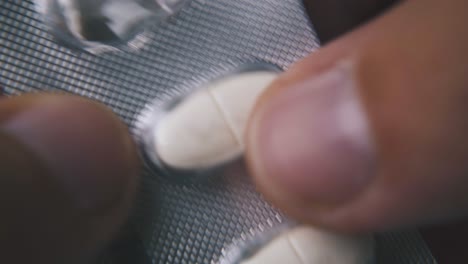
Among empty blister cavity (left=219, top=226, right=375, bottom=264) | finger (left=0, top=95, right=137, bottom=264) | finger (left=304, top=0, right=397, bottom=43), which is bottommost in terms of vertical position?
empty blister cavity (left=219, top=226, right=375, bottom=264)

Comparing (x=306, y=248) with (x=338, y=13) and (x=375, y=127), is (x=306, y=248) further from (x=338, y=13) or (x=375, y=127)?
(x=338, y=13)

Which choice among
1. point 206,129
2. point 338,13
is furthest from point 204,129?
point 338,13

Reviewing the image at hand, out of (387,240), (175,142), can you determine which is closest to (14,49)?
(175,142)

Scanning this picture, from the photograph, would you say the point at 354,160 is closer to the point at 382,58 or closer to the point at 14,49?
the point at 382,58

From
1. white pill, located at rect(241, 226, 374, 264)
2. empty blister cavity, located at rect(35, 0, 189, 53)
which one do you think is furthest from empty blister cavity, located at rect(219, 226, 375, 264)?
empty blister cavity, located at rect(35, 0, 189, 53)

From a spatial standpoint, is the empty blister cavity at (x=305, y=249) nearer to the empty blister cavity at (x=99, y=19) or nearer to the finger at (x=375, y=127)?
the finger at (x=375, y=127)

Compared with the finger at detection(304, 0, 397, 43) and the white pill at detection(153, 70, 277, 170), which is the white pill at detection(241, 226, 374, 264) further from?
the finger at detection(304, 0, 397, 43)
